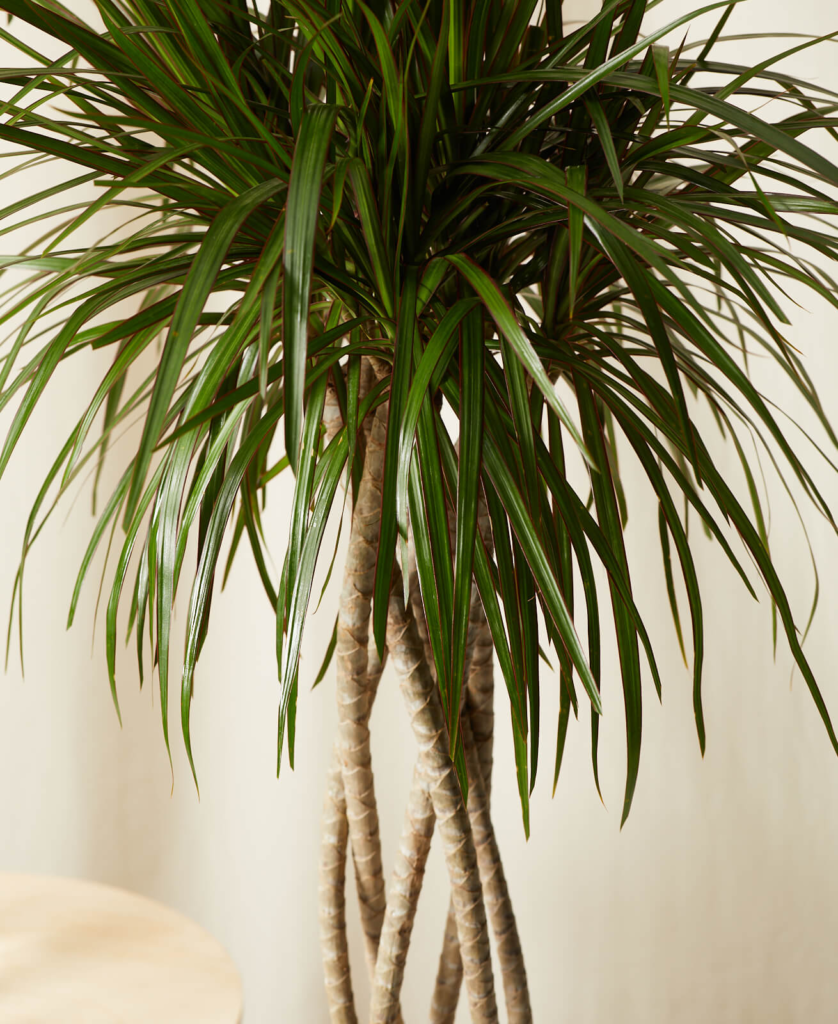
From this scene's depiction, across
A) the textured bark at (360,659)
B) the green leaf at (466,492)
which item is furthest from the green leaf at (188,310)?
the textured bark at (360,659)

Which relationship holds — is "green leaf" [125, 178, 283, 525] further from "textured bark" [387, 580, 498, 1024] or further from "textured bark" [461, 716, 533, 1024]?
"textured bark" [461, 716, 533, 1024]

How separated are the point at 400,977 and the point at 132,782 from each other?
89cm

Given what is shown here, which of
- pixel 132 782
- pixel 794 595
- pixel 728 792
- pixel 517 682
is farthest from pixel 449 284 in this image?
pixel 132 782

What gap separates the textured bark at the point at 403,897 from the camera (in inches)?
37.2

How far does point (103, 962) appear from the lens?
1.03 meters

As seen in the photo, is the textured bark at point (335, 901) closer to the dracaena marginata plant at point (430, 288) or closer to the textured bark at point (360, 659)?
the textured bark at point (360, 659)

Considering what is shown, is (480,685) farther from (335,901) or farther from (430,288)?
(430,288)

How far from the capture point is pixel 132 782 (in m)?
1.70

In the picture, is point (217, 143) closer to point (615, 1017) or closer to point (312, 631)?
point (312, 631)

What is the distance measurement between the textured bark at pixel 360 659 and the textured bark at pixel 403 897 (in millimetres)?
58

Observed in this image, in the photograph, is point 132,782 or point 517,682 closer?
point 517,682

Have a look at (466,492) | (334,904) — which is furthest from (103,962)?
(466,492)

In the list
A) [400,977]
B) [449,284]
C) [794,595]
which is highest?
[449,284]

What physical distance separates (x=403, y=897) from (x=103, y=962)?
14.6 inches
